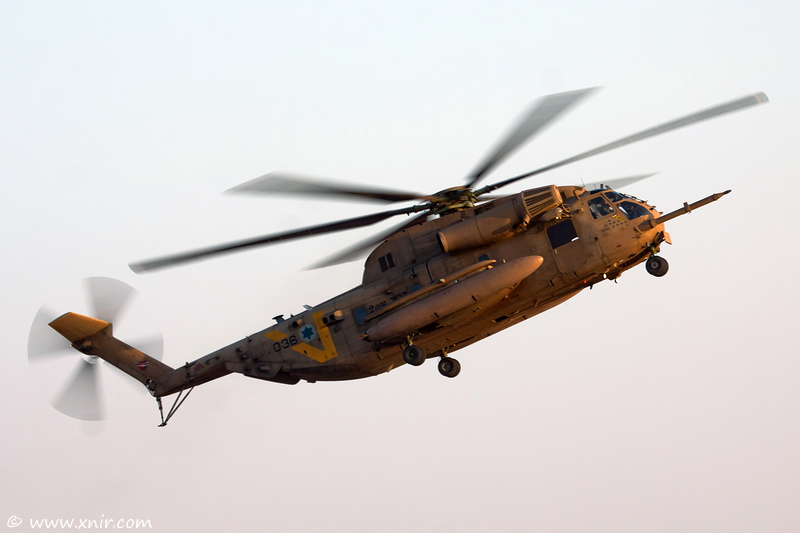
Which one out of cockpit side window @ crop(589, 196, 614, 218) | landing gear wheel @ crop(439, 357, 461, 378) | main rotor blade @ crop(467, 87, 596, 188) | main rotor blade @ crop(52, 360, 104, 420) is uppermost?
main rotor blade @ crop(467, 87, 596, 188)

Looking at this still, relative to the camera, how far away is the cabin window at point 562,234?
18.1 metres

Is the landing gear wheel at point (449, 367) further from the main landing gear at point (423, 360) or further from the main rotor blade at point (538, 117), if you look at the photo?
the main rotor blade at point (538, 117)

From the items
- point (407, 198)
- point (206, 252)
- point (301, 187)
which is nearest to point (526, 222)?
point (407, 198)

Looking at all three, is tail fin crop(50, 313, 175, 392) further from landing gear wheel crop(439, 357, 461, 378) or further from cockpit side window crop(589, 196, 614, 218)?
cockpit side window crop(589, 196, 614, 218)

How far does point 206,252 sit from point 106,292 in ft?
22.3

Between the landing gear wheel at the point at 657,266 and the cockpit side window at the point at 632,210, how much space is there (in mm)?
1020

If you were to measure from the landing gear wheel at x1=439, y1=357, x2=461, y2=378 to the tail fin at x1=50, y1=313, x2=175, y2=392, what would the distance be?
7.60 m

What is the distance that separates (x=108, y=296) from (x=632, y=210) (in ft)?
47.6

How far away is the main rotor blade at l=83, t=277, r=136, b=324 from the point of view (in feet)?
74.9

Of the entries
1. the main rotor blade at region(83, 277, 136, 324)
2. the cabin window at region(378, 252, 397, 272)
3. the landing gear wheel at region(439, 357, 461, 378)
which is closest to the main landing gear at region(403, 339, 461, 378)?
the landing gear wheel at region(439, 357, 461, 378)

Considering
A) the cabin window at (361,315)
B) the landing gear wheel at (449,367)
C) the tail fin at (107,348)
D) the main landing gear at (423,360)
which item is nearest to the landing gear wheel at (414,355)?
the main landing gear at (423,360)

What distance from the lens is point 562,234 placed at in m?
18.1


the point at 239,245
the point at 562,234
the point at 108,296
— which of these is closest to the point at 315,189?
the point at 239,245

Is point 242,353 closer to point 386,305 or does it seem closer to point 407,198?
point 386,305
